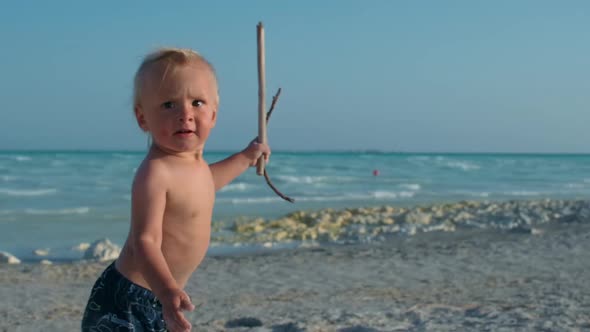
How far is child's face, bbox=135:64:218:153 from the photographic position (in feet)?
7.75

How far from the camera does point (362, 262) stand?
266 inches

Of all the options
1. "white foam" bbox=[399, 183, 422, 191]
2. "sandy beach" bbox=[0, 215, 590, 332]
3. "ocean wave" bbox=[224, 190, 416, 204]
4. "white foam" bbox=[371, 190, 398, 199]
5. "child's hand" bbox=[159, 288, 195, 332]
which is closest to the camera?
"child's hand" bbox=[159, 288, 195, 332]

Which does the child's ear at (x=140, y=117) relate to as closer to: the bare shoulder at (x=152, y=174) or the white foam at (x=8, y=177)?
A: the bare shoulder at (x=152, y=174)

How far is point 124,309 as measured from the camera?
2500 mm

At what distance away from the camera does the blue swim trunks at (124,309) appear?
249 cm

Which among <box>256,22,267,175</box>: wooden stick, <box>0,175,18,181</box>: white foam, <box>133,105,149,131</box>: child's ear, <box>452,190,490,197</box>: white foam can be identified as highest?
<box>256,22,267,175</box>: wooden stick

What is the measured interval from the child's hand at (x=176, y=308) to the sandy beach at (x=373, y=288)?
1952 millimetres

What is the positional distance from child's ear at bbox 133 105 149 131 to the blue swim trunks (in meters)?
0.50

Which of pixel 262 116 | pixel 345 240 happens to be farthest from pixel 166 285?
pixel 345 240

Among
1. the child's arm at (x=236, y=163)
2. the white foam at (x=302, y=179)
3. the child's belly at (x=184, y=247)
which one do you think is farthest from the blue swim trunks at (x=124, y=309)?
the white foam at (x=302, y=179)

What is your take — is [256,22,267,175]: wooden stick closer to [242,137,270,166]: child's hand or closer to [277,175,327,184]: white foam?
[242,137,270,166]: child's hand

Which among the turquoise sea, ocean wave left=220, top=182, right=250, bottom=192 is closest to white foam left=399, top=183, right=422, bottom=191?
the turquoise sea

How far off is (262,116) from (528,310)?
2425mm

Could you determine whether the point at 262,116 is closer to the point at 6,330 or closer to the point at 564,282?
the point at 6,330
